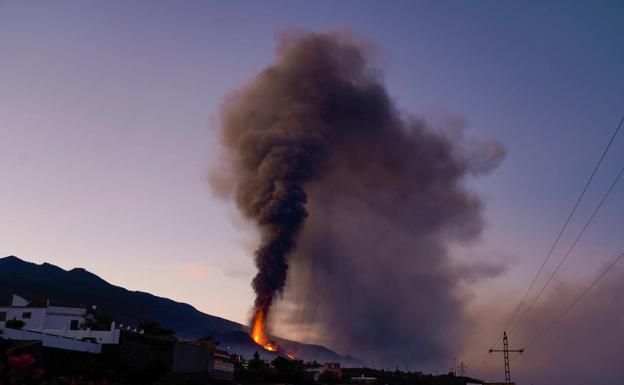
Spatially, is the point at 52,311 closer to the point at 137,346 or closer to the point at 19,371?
the point at 137,346

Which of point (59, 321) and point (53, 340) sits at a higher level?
point (59, 321)

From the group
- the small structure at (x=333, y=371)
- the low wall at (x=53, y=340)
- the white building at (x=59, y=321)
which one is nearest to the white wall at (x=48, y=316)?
the white building at (x=59, y=321)

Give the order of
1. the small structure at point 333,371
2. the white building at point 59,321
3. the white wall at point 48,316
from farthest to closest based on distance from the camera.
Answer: the small structure at point 333,371
the white wall at point 48,316
the white building at point 59,321

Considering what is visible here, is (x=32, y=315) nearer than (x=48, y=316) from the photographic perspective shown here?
Yes

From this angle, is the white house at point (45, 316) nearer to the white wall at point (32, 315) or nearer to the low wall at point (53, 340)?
the white wall at point (32, 315)

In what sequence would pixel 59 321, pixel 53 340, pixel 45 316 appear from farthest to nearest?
pixel 59 321 < pixel 45 316 < pixel 53 340

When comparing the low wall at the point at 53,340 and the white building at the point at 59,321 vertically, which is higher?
the white building at the point at 59,321

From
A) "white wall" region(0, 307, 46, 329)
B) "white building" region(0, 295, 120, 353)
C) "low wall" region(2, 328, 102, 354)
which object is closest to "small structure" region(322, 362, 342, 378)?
"white building" region(0, 295, 120, 353)

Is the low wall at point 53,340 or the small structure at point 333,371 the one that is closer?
the low wall at point 53,340

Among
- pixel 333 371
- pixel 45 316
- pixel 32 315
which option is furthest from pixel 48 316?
pixel 333 371

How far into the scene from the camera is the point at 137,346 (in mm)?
65812

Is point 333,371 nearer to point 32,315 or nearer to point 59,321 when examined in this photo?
point 59,321

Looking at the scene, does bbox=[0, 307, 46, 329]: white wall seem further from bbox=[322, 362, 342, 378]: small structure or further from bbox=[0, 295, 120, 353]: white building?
bbox=[322, 362, 342, 378]: small structure

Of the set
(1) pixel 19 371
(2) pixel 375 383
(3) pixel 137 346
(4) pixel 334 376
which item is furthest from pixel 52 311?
(2) pixel 375 383
